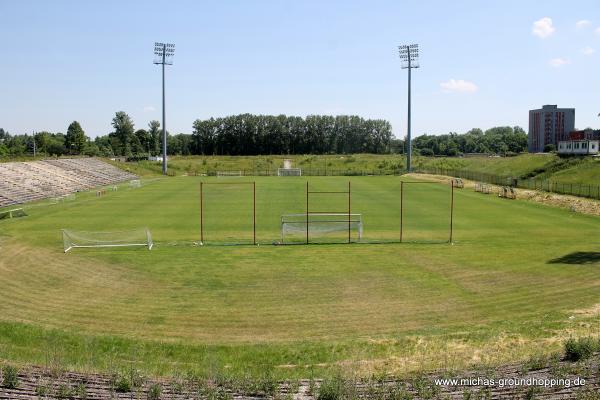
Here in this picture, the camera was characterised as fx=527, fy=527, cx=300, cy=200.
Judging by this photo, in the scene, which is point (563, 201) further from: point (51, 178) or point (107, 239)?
point (51, 178)

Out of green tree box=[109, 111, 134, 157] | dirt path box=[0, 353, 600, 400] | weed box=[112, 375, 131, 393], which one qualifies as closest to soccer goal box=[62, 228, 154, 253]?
dirt path box=[0, 353, 600, 400]

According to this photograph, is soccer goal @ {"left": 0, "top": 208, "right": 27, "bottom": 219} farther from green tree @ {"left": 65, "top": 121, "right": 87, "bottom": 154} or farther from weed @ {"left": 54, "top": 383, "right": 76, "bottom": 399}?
green tree @ {"left": 65, "top": 121, "right": 87, "bottom": 154}

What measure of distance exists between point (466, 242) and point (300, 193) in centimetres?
3101

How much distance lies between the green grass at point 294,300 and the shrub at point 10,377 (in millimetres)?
1268

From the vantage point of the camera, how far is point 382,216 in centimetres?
4075

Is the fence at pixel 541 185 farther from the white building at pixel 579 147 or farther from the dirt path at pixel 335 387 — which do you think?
the dirt path at pixel 335 387

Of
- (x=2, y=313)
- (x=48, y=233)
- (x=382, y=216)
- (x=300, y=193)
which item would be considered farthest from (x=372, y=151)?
(x=2, y=313)

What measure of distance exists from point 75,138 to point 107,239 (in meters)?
112

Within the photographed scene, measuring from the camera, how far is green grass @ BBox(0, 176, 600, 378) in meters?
13.5

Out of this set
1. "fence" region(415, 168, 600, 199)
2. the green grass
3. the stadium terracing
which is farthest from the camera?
the stadium terracing

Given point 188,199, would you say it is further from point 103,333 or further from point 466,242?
point 103,333

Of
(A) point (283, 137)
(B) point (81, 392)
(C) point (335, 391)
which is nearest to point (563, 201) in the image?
(C) point (335, 391)

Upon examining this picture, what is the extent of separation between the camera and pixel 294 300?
1834cm

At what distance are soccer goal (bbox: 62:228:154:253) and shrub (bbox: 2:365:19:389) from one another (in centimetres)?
1688
